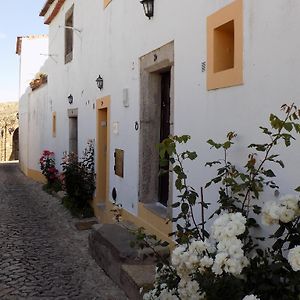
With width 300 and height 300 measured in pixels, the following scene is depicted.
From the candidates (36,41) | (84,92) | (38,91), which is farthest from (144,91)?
(36,41)

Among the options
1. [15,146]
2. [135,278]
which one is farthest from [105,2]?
[15,146]

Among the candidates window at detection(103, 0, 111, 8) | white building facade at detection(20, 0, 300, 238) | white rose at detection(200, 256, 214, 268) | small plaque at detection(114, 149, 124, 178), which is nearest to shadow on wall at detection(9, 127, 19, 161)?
white building facade at detection(20, 0, 300, 238)

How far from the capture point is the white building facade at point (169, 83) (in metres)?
3.07

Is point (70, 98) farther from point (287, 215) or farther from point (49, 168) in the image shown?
point (287, 215)

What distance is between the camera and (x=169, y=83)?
5.53 metres

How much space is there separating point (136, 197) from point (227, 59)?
2784 millimetres

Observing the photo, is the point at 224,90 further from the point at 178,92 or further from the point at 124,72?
the point at 124,72

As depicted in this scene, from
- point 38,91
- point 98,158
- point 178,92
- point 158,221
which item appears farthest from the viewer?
point 38,91

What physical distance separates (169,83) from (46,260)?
2.87 metres

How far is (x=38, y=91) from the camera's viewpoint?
55.4 ft

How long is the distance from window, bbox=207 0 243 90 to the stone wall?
91.4 ft

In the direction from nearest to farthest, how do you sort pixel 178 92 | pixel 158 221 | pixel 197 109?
pixel 197 109 → pixel 178 92 → pixel 158 221

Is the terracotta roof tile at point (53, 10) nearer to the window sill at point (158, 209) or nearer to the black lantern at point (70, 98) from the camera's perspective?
the black lantern at point (70, 98)

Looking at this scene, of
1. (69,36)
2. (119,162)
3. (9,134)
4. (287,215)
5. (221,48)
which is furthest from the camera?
(9,134)
